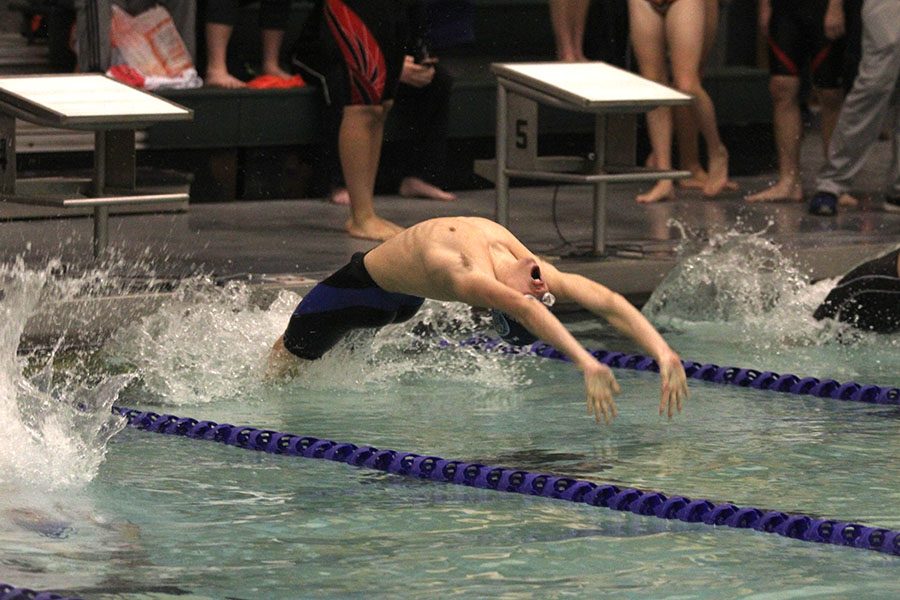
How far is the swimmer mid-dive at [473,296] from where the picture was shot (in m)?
4.50

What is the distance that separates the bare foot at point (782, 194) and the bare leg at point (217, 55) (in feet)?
8.22

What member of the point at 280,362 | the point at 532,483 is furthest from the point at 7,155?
the point at 532,483

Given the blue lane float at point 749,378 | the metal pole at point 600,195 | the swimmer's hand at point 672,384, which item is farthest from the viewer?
the metal pole at point 600,195

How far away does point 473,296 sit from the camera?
4859mm

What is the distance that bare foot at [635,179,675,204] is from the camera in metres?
8.85

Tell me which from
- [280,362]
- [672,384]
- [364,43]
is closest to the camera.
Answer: [672,384]

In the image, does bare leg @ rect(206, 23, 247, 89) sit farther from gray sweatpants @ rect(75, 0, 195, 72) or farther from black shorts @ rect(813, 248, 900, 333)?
black shorts @ rect(813, 248, 900, 333)

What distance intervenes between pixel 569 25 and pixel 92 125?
12.2 feet

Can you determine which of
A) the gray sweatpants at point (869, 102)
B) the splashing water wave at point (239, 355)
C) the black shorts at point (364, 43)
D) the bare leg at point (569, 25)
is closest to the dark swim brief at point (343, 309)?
the splashing water wave at point (239, 355)

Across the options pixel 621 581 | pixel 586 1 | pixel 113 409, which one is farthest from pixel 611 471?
pixel 586 1

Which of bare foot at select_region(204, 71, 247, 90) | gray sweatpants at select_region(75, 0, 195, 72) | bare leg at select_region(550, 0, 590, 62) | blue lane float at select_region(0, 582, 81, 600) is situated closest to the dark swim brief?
blue lane float at select_region(0, 582, 81, 600)

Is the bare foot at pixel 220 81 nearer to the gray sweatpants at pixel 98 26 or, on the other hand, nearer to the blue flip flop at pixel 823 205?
Result: the gray sweatpants at pixel 98 26

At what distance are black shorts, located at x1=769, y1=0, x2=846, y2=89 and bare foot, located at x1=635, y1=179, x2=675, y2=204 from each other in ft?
2.38

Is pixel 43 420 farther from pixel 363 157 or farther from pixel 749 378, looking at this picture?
pixel 363 157
